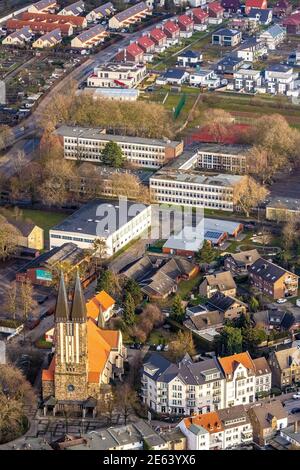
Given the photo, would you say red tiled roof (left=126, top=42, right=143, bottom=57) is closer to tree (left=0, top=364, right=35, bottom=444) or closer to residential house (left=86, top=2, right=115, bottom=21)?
residential house (left=86, top=2, right=115, bottom=21)

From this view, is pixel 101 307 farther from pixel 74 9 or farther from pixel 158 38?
pixel 74 9

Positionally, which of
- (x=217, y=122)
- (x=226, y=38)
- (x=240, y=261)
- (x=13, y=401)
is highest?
(x=13, y=401)

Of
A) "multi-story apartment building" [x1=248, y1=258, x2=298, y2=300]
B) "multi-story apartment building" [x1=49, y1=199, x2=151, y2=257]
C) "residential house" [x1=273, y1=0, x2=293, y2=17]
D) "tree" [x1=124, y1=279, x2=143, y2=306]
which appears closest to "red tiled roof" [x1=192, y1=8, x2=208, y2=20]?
"residential house" [x1=273, y1=0, x2=293, y2=17]

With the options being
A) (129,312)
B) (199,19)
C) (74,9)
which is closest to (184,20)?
(199,19)

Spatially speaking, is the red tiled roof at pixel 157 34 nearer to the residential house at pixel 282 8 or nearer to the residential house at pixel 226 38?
the residential house at pixel 226 38

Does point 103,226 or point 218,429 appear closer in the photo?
point 218,429

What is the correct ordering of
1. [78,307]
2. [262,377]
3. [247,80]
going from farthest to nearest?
[247,80] < [262,377] < [78,307]
